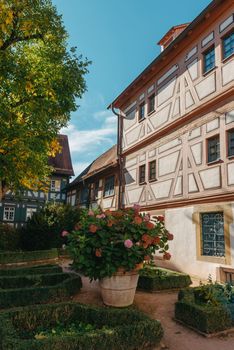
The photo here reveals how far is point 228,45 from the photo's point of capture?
1025cm

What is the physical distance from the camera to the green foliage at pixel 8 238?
658 inches

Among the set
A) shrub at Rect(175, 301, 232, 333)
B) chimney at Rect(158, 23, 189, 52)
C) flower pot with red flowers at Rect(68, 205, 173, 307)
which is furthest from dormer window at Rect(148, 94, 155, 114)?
shrub at Rect(175, 301, 232, 333)

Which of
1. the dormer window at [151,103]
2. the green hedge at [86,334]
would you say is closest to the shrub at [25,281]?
the green hedge at [86,334]

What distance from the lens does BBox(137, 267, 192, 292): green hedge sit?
344 inches

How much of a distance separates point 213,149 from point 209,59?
350 centimetres

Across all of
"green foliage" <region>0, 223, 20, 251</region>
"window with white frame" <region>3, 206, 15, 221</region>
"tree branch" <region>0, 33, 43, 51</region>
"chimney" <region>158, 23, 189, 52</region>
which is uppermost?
"chimney" <region>158, 23, 189, 52</region>

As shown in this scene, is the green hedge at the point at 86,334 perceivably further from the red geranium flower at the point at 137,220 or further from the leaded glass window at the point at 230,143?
the leaded glass window at the point at 230,143

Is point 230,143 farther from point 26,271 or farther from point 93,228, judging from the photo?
point 26,271

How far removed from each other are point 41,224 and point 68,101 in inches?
339

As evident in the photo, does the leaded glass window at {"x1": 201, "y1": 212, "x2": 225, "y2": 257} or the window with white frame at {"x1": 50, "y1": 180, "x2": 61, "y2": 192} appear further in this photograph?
the window with white frame at {"x1": 50, "y1": 180, "x2": 61, "y2": 192}

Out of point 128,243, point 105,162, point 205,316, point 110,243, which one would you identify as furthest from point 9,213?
point 205,316

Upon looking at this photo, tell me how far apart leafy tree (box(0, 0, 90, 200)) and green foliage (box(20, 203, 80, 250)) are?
17.9 feet

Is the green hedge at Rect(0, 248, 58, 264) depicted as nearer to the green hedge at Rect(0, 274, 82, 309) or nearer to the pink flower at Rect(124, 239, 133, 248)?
the green hedge at Rect(0, 274, 82, 309)

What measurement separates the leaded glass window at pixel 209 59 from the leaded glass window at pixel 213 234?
5.36 metres
